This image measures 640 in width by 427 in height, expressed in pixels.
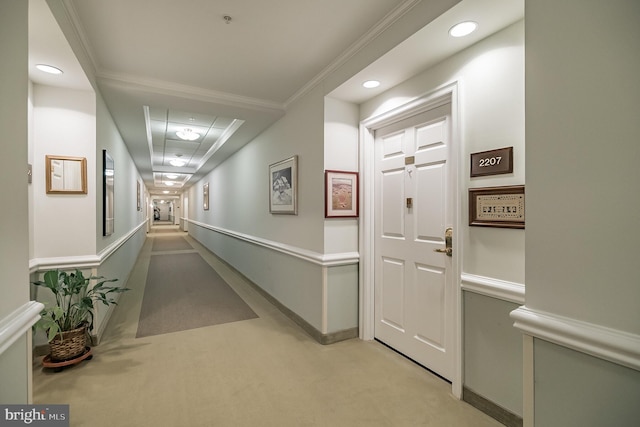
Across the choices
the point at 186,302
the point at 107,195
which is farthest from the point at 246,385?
the point at 107,195

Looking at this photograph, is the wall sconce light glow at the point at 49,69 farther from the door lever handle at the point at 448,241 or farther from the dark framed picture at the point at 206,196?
the dark framed picture at the point at 206,196

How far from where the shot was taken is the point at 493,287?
1876 mm

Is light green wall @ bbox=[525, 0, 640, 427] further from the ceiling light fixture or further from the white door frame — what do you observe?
the ceiling light fixture

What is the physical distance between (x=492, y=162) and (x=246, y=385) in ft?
7.95

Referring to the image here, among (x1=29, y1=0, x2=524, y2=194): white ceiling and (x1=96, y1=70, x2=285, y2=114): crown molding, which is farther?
(x1=96, y1=70, x2=285, y2=114): crown molding

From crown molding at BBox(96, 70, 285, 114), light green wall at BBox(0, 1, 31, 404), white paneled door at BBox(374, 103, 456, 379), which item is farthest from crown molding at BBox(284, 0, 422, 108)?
light green wall at BBox(0, 1, 31, 404)

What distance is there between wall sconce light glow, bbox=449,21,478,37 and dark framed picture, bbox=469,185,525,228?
3.35 feet

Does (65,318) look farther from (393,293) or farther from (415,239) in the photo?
(415,239)

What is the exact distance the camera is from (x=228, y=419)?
1897 mm

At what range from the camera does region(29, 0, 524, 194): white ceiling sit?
1938 mm

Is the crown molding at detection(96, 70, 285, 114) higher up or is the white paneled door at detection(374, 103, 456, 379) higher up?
the crown molding at detection(96, 70, 285, 114)

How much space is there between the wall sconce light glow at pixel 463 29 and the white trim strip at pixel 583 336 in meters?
1.68

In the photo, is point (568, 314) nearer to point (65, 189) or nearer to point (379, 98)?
point (379, 98)

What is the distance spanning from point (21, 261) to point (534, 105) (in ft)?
7.92
